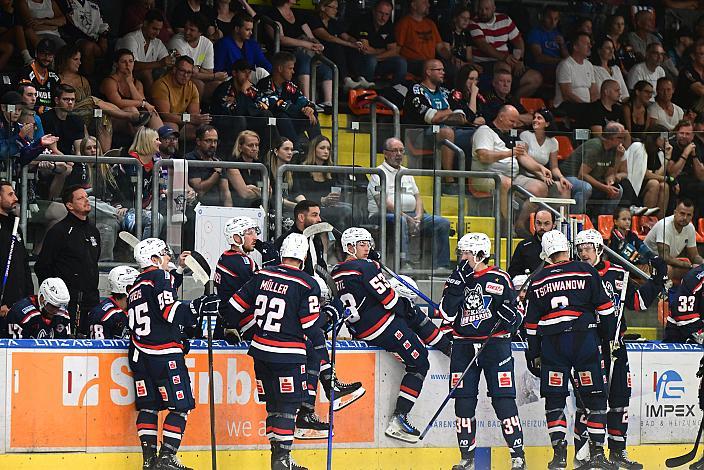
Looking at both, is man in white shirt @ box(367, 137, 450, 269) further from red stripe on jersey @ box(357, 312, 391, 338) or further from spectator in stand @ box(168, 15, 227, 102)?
spectator in stand @ box(168, 15, 227, 102)

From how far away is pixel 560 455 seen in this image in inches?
388

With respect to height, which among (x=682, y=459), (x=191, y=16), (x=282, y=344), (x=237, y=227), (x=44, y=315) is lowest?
(x=682, y=459)

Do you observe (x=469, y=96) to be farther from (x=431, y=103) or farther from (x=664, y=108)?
(x=664, y=108)

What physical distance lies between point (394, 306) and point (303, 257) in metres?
0.89

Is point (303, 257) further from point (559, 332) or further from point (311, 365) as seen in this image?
point (559, 332)

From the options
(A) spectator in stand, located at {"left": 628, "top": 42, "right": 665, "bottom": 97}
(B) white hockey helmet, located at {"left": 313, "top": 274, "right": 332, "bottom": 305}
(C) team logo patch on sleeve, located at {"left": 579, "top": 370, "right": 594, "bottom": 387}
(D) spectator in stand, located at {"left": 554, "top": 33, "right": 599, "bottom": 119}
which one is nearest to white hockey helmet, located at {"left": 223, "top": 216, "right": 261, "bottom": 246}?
(B) white hockey helmet, located at {"left": 313, "top": 274, "right": 332, "bottom": 305}

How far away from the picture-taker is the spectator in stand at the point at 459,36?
1443 centimetres

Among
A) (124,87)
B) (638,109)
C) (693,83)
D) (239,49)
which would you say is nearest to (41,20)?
(124,87)

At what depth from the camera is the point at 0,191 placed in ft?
31.5

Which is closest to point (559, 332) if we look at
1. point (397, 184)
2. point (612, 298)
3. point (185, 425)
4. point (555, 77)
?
point (612, 298)

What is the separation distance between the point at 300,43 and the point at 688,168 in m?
3.88

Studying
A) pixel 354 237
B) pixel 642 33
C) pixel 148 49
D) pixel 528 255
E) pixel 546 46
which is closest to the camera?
pixel 354 237

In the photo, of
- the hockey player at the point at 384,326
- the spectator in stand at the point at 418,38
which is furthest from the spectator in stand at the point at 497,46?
the hockey player at the point at 384,326

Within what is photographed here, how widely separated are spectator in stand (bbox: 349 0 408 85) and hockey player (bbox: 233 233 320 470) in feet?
15.5
